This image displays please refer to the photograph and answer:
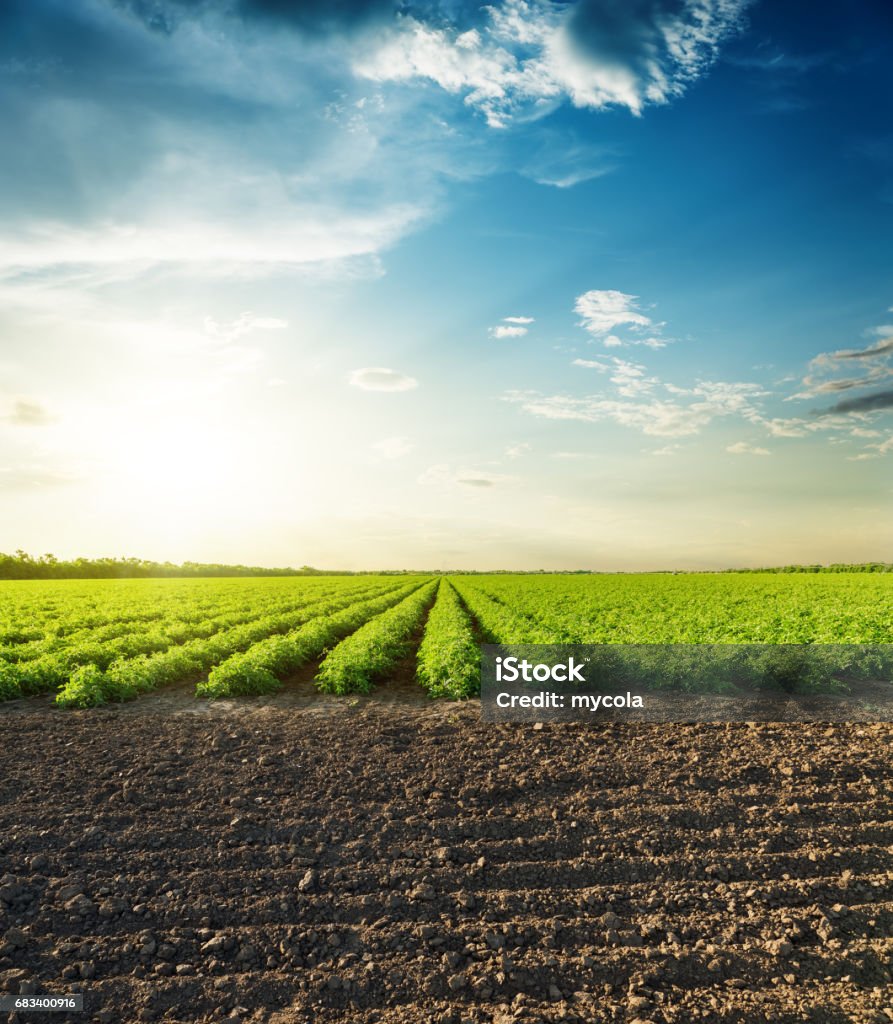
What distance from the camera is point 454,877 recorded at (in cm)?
639

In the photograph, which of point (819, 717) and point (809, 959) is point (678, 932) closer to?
point (809, 959)

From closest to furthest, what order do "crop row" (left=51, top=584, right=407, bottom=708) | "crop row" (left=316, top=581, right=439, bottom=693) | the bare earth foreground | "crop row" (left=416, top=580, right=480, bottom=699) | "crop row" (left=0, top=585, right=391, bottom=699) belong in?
the bare earth foreground → "crop row" (left=51, top=584, right=407, bottom=708) → "crop row" (left=416, top=580, right=480, bottom=699) → "crop row" (left=316, top=581, right=439, bottom=693) → "crop row" (left=0, top=585, right=391, bottom=699)

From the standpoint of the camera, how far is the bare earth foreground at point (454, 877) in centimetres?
503

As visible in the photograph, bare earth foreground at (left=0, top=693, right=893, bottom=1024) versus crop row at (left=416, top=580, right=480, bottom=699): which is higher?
crop row at (left=416, top=580, right=480, bottom=699)

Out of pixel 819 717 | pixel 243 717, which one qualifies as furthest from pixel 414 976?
pixel 819 717

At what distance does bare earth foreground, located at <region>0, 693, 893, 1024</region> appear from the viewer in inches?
198

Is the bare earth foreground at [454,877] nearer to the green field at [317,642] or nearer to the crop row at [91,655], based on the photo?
the green field at [317,642]

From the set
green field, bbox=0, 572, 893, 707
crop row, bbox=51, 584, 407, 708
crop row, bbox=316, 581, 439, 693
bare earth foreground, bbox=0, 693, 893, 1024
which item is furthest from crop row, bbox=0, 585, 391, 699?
bare earth foreground, bbox=0, 693, 893, 1024

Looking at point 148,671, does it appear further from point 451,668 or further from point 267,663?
point 451,668

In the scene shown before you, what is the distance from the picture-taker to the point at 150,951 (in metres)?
5.48

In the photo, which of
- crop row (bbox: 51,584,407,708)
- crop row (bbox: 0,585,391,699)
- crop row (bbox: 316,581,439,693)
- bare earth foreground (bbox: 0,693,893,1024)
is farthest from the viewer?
crop row (bbox: 0,585,391,699)

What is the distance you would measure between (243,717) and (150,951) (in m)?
6.72

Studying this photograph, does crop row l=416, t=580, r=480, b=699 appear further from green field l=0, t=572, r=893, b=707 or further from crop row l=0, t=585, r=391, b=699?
crop row l=0, t=585, r=391, b=699

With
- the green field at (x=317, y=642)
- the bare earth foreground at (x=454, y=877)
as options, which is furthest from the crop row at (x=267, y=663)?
the bare earth foreground at (x=454, y=877)
